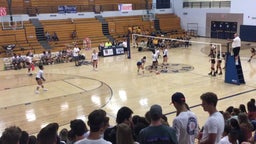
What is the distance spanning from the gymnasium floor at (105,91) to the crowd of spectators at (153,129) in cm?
508

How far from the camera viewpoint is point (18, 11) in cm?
3222

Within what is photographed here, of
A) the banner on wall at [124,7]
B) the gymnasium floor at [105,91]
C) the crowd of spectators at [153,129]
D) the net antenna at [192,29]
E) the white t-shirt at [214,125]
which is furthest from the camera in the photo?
the net antenna at [192,29]

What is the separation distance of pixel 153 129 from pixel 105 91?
1119 cm

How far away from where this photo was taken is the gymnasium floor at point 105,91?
38.8ft

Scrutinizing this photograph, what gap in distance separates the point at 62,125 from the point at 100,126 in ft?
24.2

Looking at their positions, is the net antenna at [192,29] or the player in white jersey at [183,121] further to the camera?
the net antenna at [192,29]

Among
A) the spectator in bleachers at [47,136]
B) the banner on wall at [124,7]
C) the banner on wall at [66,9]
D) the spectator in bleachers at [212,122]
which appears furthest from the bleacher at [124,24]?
the spectator in bleachers at [47,136]

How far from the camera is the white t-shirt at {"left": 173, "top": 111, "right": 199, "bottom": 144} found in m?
4.68

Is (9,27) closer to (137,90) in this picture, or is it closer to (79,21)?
(79,21)

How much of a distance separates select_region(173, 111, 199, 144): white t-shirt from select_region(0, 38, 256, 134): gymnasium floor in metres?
5.45

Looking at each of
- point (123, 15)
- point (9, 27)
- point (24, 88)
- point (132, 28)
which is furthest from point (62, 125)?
point (123, 15)

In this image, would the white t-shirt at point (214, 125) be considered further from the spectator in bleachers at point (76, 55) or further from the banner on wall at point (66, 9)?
the banner on wall at point (66, 9)

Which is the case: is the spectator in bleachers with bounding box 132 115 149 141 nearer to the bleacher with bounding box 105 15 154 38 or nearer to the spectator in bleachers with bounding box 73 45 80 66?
the spectator in bleachers with bounding box 73 45 80 66

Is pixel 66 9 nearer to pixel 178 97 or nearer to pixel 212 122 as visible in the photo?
pixel 178 97
